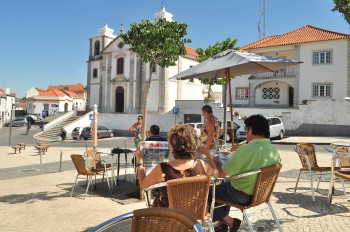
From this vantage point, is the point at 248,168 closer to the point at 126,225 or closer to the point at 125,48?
the point at 126,225

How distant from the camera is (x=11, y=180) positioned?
9.22m

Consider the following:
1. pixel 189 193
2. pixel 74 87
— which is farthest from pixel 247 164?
pixel 74 87

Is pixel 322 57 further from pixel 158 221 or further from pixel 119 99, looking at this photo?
pixel 158 221

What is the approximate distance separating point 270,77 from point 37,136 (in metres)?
25.1

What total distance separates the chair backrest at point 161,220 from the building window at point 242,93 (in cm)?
3080

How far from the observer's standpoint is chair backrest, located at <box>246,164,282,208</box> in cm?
351

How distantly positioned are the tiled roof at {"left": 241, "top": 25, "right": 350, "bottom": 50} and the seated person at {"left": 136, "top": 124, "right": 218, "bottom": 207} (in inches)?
1097

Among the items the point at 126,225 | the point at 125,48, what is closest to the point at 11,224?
the point at 126,225

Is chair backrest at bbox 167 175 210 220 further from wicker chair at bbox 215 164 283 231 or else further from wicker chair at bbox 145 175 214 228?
wicker chair at bbox 215 164 283 231

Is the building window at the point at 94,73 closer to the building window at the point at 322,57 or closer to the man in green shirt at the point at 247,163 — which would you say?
the building window at the point at 322,57

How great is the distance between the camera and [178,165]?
3.36 metres

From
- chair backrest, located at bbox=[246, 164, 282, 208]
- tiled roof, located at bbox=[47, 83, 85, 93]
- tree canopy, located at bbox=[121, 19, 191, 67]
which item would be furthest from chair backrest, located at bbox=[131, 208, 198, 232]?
tiled roof, located at bbox=[47, 83, 85, 93]

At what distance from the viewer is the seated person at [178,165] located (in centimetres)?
329

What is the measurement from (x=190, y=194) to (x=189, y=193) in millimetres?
18
